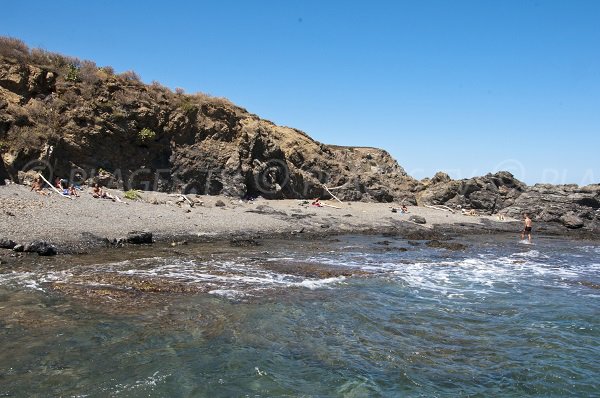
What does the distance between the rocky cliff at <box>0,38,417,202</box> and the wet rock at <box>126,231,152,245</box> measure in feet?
26.3

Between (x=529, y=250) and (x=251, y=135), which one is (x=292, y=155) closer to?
(x=251, y=135)

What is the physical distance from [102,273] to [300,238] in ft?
39.9

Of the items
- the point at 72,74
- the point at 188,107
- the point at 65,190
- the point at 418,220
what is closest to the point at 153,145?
the point at 188,107

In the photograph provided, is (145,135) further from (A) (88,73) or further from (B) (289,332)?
(B) (289,332)

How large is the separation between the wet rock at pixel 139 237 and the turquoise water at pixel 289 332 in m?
2.20

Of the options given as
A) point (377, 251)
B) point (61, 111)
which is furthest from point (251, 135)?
Answer: point (377, 251)

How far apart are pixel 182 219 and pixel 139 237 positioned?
4.54 meters

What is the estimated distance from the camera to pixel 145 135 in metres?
30.8

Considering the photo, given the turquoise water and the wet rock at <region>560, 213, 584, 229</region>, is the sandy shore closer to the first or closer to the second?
the turquoise water

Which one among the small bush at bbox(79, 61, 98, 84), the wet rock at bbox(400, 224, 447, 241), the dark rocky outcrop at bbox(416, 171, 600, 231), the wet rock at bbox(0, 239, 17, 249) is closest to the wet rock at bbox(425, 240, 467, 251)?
the wet rock at bbox(400, 224, 447, 241)

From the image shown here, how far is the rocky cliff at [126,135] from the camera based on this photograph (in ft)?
87.1

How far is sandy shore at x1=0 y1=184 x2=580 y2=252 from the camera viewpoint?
16.9 m

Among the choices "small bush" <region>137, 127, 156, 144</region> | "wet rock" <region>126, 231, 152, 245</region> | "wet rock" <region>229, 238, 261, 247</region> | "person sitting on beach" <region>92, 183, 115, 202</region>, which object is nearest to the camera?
"wet rock" <region>126, 231, 152, 245</region>

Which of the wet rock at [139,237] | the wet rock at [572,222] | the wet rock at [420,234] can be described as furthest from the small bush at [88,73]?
the wet rock at [572,222]
